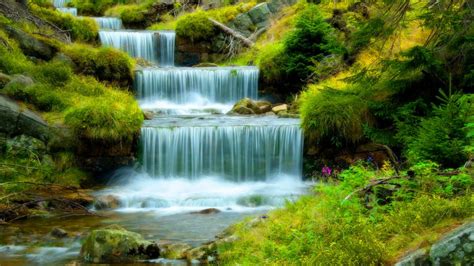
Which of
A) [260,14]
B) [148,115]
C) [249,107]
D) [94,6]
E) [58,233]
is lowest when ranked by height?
[58,233]

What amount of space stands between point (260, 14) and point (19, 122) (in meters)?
14.5

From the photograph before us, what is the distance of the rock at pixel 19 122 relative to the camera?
11281 millimetres

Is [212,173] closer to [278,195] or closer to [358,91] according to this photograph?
[278,195]

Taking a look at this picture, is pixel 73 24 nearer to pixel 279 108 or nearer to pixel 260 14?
pixel 260 14

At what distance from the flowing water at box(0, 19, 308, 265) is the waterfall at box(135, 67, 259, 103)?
0.11ft

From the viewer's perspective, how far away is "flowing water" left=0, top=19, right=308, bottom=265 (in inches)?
A: 323

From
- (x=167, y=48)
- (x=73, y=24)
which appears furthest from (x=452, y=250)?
(x=167, y=48)

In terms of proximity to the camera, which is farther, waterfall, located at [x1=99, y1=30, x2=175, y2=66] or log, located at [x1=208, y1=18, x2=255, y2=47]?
log, located at [x1=208, y1=18, x2=255, y2=47]

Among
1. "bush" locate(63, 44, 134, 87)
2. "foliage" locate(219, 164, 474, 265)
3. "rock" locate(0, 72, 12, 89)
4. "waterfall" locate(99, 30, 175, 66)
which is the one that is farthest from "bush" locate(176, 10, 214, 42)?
"foliage" locate(219, 164, 474, 265)

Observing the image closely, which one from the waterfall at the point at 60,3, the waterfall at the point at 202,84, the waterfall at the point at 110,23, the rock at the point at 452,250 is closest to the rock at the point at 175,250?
the rock at the point at 452,250

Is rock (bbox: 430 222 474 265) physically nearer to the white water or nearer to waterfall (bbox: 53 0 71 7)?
the white water

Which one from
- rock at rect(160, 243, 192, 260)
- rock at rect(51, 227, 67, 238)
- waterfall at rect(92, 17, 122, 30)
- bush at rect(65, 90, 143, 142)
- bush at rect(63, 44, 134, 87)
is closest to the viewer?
rock at rect(160, 243, 192, 260)

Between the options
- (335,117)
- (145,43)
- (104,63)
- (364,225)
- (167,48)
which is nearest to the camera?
(364,225)

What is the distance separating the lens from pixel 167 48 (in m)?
22.0
